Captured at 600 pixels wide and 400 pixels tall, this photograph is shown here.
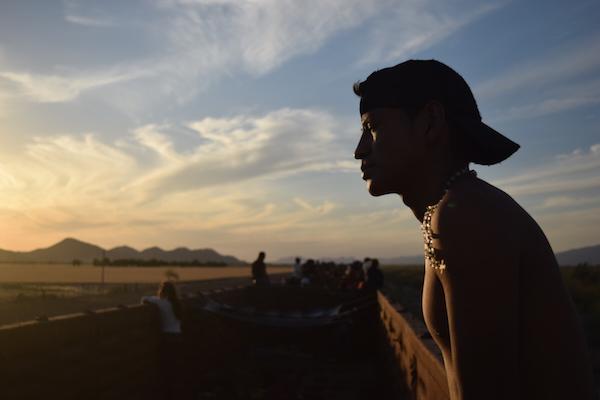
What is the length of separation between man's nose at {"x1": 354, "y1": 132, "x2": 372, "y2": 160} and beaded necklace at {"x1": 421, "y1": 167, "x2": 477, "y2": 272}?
0.95 feet

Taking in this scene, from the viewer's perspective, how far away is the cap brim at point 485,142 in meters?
1.67

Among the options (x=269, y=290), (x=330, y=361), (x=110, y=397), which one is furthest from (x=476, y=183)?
(x=269, y=290)

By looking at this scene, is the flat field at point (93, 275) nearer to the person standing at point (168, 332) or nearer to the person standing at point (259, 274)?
the person standing at point (259, 274)

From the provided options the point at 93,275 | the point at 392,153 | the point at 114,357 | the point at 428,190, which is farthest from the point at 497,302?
the point at 93,275

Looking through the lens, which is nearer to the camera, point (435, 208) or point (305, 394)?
point (435, 208)

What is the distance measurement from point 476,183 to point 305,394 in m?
9.47

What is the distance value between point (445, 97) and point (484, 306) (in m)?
0.70

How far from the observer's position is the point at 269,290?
18469 mm

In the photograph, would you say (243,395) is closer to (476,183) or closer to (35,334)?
(35,334)

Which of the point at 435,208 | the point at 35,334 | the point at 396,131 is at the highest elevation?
the point at 396,131

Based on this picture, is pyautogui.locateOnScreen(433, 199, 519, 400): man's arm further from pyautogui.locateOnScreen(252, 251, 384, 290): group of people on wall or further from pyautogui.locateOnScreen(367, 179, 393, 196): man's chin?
pyautogui.locateOnScreen(252, 251, 384, 290): group of people on wall

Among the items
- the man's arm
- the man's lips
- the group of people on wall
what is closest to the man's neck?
the man's lips

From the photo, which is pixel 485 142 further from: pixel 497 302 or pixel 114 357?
pixel 114 357

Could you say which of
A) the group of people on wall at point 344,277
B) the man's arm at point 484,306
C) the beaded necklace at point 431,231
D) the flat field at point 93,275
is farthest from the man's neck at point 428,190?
the flat field at point 93,275
